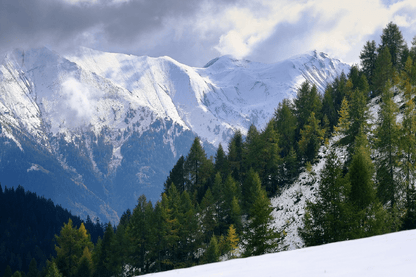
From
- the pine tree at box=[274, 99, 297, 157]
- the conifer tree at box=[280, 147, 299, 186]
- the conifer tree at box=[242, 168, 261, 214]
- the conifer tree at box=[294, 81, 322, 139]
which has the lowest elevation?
the conifer tree at box=[242, 168, 261, 214]

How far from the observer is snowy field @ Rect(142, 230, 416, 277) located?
10.6 meters

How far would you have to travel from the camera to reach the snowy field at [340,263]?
1059 centimetres

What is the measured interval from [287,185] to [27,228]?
496ft

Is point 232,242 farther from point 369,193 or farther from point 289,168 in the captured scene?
point 369,193

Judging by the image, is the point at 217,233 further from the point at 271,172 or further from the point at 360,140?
the point at 360,140

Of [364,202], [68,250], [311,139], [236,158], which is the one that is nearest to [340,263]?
[364,202]

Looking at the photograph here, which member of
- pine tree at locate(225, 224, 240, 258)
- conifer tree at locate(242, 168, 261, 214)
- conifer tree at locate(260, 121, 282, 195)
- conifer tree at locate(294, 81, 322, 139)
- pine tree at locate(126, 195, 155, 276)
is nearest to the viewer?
pine tree at locate(225, 224, 240, 258)

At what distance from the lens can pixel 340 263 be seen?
11953 millimetres

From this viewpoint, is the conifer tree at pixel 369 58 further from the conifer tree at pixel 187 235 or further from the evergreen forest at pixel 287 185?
the conifer tree at pixel 187 235

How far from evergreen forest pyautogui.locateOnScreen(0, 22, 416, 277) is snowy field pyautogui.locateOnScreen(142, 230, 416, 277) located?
904 centimetres

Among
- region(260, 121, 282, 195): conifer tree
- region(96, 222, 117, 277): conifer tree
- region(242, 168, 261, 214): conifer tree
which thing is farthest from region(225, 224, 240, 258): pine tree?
region(96, 222, 117, 277): conifer tree

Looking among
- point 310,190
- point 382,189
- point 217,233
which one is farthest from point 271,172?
point 382,189

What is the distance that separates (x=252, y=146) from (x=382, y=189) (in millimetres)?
28002

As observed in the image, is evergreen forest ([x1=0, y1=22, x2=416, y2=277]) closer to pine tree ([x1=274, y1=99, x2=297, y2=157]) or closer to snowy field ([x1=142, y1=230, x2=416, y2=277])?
pine tree ([x1=274, y1=99, x2=297, y2=157])
